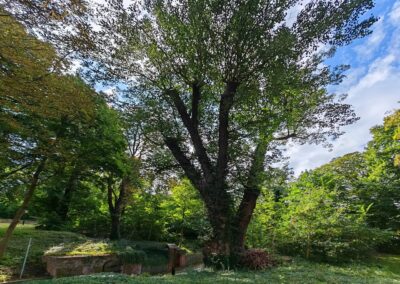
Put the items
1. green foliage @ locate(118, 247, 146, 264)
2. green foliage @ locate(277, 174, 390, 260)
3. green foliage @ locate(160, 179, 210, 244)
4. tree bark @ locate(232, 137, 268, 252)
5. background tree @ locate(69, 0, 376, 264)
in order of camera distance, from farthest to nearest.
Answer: green foliage @ locate(160, 179, 210, 244) < green foliage @ locate(277, 174, 390, 260) < green foliage @ locate(118, 247, 146, 264) < tree bark @ locate(232, 137, 268, 252) < background tree @ locate(69, 0, 376, 264)

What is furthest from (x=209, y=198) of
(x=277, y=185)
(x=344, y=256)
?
(x=344, y=256)

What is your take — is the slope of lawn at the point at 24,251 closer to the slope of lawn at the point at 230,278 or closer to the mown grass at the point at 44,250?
the mown grass at the point at 44,250

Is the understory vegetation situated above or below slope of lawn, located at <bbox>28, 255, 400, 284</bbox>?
above

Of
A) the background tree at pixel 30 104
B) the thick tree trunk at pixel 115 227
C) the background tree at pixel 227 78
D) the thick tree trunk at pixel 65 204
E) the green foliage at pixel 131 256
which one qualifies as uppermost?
the background tree at pixel 227 78

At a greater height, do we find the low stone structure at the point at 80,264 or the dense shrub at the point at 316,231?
the dense shrub at the point at 316,231

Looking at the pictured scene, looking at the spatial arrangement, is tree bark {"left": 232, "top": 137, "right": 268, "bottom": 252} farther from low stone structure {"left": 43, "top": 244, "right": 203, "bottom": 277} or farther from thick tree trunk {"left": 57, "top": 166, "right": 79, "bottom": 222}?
thick tree trunk {"left": 57, "top": 166, "right": 79, "bottom": 222}

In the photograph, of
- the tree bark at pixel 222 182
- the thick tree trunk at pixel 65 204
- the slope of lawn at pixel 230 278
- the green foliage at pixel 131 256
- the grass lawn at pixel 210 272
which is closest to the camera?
the slope of lawn at pixel 230 278

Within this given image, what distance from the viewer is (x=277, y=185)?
8734 millimetres

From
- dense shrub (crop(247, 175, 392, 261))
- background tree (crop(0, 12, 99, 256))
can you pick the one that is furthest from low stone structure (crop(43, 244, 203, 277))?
dense shrub (crop(247, 175, 392, 261))

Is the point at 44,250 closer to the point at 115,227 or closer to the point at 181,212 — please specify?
the point at 115,227

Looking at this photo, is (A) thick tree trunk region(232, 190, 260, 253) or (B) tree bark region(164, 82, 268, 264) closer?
(B) tree bark region(164, 82, 268, 264)

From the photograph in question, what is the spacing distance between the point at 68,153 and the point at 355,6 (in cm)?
759

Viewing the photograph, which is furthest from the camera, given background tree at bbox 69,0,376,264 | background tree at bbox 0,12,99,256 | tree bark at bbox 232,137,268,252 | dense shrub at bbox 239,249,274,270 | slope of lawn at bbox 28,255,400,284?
tree bark at bbox 232,137,268,252

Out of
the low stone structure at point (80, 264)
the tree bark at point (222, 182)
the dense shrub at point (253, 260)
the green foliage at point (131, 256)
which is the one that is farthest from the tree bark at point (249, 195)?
the low stone structure at point (80, 264)
